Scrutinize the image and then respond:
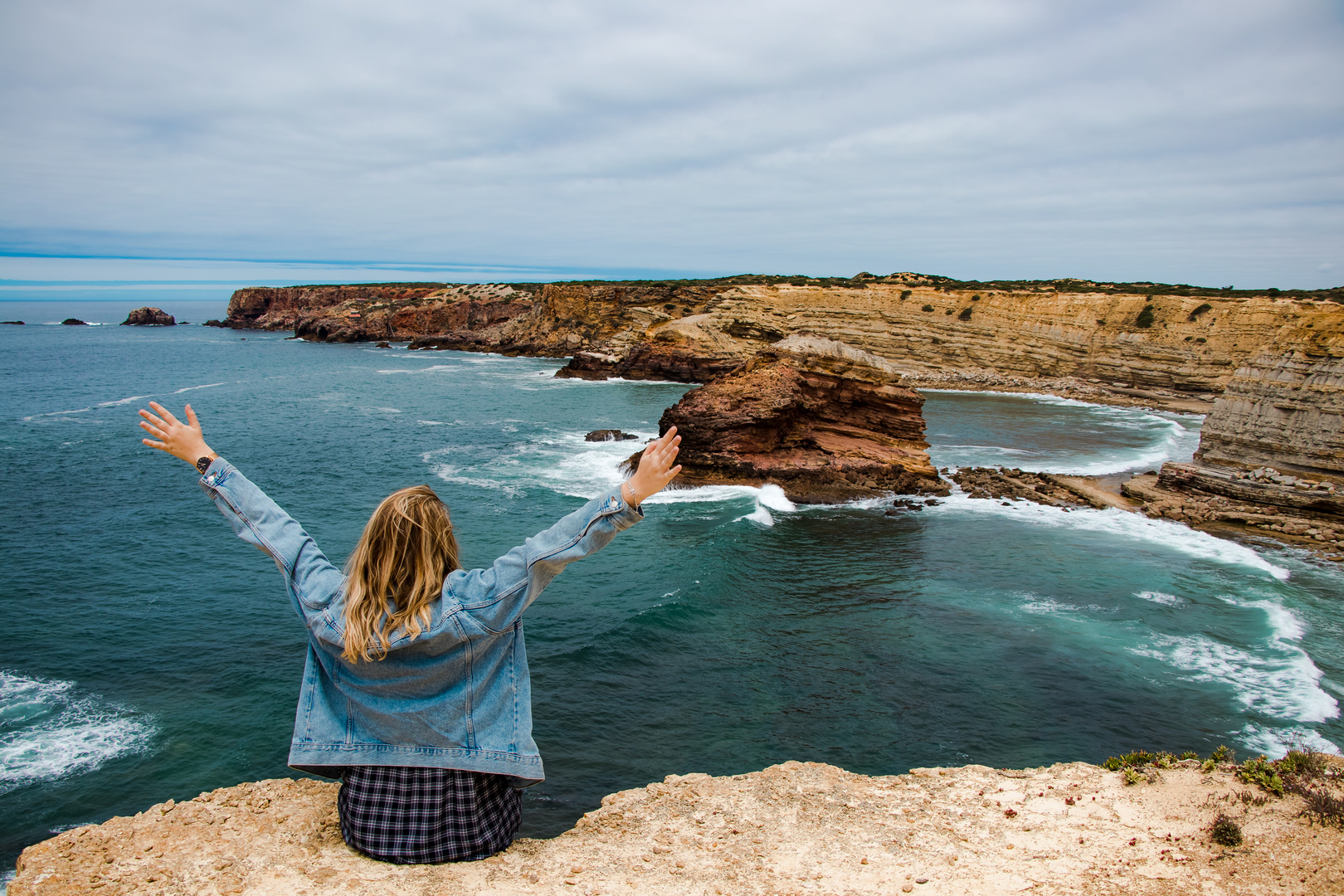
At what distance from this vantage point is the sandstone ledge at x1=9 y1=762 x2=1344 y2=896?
3850mm

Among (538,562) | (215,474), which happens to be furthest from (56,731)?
(538,562)

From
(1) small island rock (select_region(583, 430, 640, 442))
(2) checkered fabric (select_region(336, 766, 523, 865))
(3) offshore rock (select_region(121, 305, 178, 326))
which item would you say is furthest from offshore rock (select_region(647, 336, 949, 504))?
(3) offshore rock (select_region(121, 305, 178, 326))

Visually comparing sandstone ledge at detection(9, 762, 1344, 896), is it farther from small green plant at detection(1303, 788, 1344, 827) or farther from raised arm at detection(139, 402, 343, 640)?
raised arm at detection(139, 402, 343, 640)

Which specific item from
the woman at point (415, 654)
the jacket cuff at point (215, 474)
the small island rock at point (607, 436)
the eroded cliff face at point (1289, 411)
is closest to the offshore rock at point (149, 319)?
the small island rock at point (607, 436)

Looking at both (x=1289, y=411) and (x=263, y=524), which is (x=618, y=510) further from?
(x=1289, y=411)

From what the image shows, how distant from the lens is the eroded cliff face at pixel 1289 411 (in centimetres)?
2536

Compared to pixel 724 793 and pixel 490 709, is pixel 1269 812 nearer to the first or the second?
pixel 724 793

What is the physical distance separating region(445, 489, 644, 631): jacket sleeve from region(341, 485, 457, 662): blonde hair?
5.9 inches

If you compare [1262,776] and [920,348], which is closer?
[1262,776]

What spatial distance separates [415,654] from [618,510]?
1130mm

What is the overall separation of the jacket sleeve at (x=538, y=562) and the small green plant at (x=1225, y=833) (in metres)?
6.00

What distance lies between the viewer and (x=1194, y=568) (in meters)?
20.2

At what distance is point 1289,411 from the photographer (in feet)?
85.9

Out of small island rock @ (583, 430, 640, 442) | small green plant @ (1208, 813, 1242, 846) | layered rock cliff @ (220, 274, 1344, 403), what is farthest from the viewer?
layered rock cliff @ (220, 274, 1344, 403)
